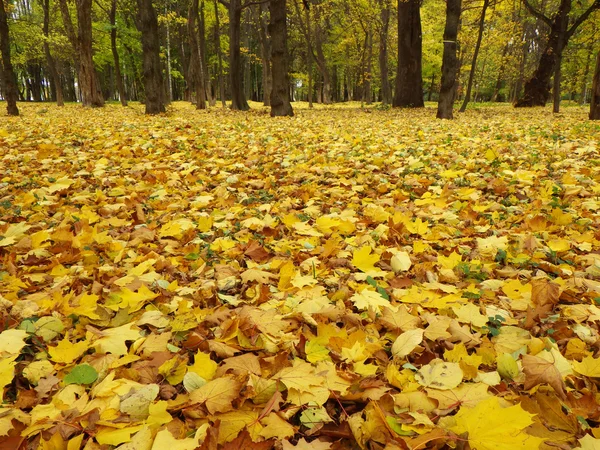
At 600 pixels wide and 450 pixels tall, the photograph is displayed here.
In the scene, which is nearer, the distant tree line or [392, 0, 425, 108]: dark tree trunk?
the distant tree line

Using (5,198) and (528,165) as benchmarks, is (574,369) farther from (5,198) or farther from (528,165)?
(5,198)

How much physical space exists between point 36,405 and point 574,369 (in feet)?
5.35

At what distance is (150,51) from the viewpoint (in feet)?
33.7

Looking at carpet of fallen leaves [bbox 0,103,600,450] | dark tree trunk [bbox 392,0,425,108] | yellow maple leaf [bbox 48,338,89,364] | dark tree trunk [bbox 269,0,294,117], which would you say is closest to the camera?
carpet of fallen leaves [bbox 0,103,600,450]

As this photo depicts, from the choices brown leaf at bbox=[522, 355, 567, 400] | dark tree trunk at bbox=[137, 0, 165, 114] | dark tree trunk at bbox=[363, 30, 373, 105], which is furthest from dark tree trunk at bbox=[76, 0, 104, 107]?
brown leaf at bbox=[522, 355, 567, 400]

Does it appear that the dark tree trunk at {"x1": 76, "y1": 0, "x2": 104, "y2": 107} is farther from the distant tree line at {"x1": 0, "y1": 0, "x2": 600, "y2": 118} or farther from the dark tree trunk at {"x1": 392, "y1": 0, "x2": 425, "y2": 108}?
the dark tree trunk at {"x1": 392, "y1": 0, "x2": 425, "y2": 108}

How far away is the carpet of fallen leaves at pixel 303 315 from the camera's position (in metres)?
1.04

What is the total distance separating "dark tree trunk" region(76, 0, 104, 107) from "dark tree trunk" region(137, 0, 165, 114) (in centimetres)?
562

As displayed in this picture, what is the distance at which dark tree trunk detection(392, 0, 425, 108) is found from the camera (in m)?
15.4

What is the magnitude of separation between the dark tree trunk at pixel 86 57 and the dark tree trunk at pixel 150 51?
18.4ft

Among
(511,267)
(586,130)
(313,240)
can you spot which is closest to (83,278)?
(313,240)

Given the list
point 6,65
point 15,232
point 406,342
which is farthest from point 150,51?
point 406,342

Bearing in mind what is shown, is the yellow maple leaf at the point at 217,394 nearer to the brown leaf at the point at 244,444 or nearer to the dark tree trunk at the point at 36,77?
the brown leaf at the point at 244,444

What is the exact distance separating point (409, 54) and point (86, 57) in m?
12.8
